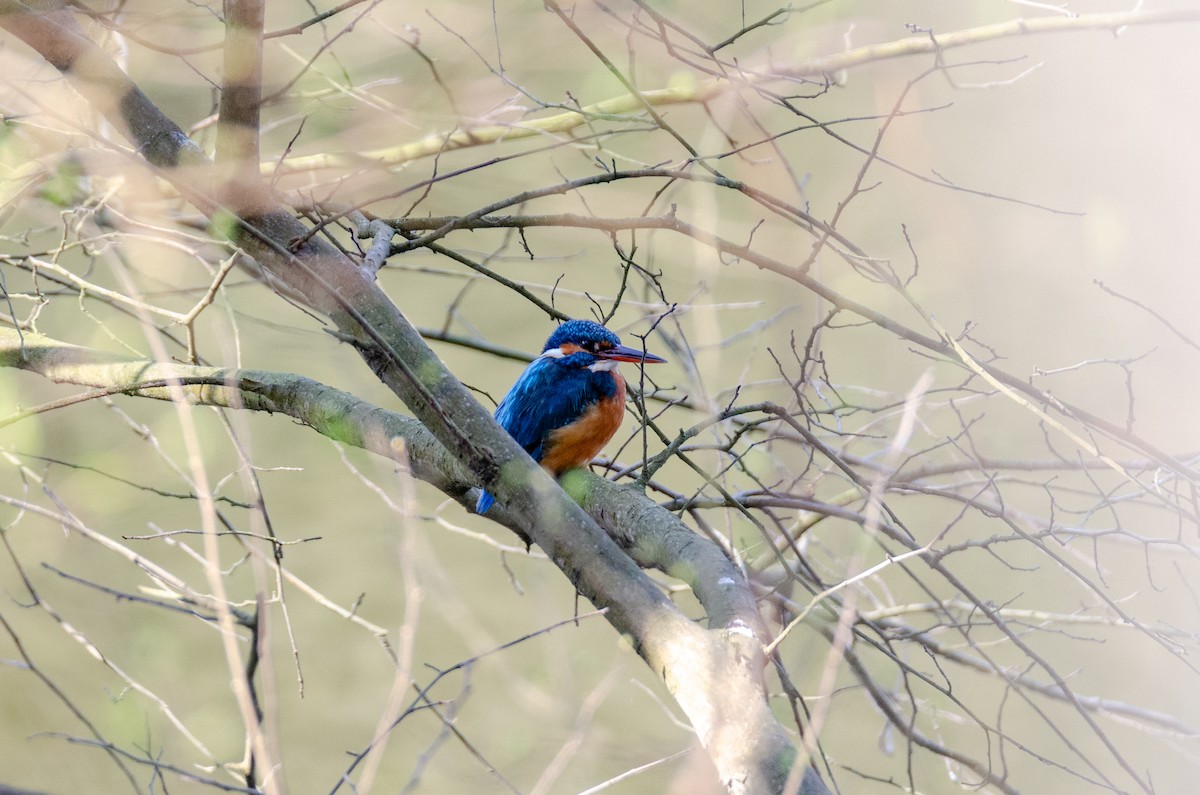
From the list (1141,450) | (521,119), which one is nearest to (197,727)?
(521,119)

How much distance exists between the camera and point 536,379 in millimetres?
2699

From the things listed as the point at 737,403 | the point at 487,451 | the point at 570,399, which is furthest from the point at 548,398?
the point at 737,403

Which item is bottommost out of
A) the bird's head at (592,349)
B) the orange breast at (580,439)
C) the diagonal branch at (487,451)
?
the diagonal branch at (487,451)

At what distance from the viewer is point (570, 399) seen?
258cm

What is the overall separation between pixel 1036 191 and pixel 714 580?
11.2 ft

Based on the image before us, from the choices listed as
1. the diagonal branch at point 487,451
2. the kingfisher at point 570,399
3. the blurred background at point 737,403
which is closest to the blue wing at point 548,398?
the kingfisher at point 570,399

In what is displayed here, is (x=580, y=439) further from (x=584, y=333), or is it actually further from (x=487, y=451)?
(x=487, y=451)

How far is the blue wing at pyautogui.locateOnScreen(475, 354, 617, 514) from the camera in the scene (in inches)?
101

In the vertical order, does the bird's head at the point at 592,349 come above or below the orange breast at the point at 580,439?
above

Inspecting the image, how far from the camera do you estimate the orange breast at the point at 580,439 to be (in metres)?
2.52

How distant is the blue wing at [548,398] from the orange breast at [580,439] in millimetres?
21

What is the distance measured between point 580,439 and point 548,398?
6.6 inches

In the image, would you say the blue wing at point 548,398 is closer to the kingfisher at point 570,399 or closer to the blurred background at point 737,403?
the kingfisher at point 570,399

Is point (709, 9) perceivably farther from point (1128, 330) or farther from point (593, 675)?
point (593, 675)
